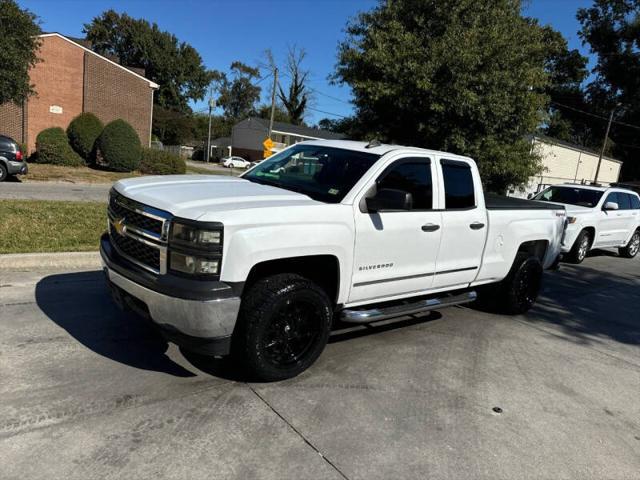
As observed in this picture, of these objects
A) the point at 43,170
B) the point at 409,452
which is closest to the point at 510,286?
the point at 409,452

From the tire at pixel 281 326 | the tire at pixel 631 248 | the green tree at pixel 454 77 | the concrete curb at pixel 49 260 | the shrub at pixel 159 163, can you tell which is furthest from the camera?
the shrub at pixel 159 163

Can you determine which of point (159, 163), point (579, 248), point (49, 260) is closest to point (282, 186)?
point (49, 260)

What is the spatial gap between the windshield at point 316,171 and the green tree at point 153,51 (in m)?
75.0

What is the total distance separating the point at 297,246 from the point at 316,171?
1.23 meters

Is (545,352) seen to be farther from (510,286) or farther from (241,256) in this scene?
(241,256)

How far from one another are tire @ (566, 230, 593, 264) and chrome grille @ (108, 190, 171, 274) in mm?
9795

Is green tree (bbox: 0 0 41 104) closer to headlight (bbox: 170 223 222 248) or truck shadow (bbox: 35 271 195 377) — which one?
truck shadow (bbox: 35 271 195 377)

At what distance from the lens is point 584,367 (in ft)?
16.6

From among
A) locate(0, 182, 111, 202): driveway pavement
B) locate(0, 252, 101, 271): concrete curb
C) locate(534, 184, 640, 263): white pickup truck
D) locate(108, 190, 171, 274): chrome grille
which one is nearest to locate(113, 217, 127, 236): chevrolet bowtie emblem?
locate(108, 190, 171, 274): chrome grille

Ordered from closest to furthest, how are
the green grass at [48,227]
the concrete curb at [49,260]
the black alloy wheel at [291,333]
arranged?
the black alloy wheel at [291,333] < the concrete curb at [49,260] < the green grass at [48,227]

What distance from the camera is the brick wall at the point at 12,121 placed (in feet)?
92.8

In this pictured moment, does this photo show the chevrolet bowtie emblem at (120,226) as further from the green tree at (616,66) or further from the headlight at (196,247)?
the green tree at (616,66)

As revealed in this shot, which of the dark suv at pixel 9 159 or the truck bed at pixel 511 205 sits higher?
the truck bed at pixel 511 205

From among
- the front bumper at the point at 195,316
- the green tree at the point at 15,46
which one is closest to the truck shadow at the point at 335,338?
the front bumper at the point at 195,316
